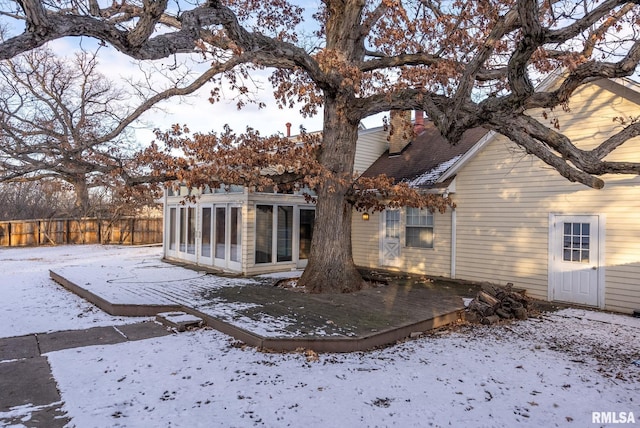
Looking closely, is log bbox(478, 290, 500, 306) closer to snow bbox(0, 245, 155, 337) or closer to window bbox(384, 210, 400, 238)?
window bbox(384, 210, 400, 238)

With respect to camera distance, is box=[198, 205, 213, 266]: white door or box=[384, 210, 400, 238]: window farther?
box=[198, 205, 213, 266]: white door

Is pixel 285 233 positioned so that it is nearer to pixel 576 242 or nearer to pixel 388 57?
pixel 388 57

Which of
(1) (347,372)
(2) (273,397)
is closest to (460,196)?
(1) (347,372)

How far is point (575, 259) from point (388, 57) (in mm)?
5568

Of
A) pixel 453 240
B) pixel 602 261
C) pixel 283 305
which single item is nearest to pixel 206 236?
pixel 283 305

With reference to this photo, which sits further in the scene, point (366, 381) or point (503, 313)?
point (503, 313)

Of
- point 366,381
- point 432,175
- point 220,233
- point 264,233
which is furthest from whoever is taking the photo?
point 220,233

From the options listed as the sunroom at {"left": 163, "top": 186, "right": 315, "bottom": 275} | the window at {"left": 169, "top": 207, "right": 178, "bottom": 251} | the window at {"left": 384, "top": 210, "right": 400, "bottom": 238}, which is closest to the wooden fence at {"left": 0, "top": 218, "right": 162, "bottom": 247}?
the window at {"left": 169, "top": 207, "right": 178, "bottom": 251}

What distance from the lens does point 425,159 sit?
11.7m

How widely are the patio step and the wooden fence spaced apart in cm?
1680

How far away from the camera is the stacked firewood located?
21.7 ft

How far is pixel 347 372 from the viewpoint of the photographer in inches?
170

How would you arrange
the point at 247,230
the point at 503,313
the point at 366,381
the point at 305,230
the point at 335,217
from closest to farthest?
the point at 366,381, the point at 503,313, the point at 335,217, the point at 247,230, the point at 305,230

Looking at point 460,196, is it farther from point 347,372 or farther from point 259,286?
point 347,372
